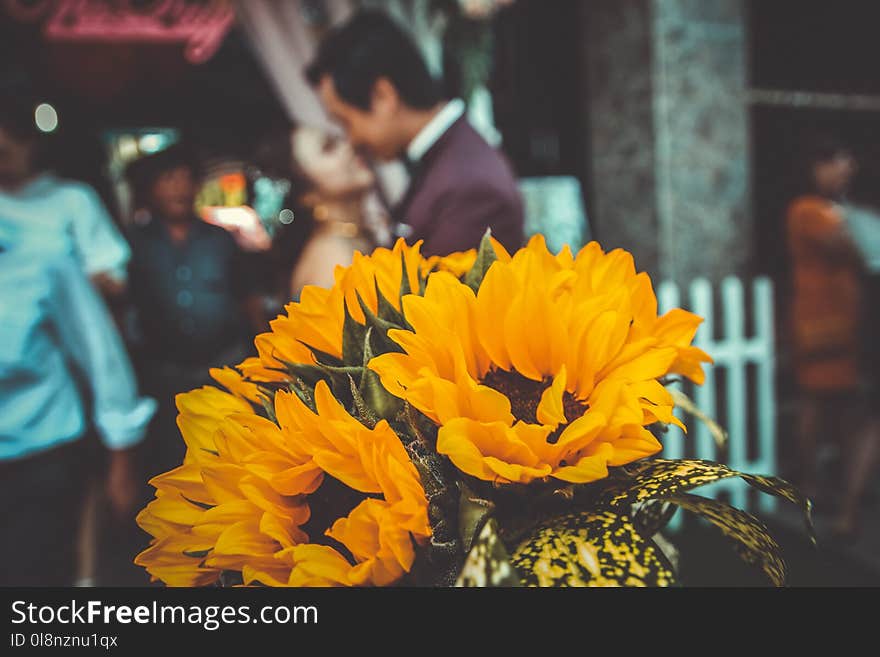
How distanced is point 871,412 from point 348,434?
335 cm

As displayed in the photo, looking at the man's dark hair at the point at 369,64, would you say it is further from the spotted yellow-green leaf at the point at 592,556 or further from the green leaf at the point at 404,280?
→ the spotted yellow-green leaf at the point at 592,556

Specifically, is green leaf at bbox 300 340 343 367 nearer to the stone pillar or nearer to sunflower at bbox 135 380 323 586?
sunflower at bbox 135 380 323 586

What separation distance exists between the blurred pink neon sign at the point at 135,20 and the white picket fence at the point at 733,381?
2849 millimetres

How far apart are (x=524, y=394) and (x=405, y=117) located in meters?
1.48

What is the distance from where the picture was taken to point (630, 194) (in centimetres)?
375

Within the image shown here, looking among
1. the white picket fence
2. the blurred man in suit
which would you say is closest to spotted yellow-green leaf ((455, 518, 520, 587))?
the blurred man in suit

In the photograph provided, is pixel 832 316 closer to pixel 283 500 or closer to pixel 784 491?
pixel 784 491

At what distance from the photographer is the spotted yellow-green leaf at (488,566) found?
371 mm

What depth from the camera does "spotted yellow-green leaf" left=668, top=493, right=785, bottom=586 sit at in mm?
433

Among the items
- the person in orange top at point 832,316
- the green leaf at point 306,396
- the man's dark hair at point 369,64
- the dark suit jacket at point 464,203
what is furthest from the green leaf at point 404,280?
the person in orange top at point 832,316

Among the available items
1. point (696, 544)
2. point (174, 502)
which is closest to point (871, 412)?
point (696, 544)

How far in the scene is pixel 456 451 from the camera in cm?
42

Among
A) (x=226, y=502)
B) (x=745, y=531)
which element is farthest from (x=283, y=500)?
(x=745, y=531)

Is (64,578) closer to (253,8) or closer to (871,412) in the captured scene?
(253,8)
